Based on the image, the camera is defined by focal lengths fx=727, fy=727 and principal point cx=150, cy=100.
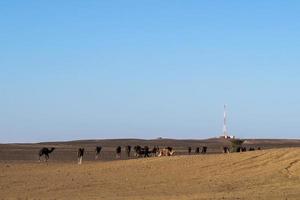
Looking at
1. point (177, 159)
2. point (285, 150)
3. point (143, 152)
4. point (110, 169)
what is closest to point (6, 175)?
point (110, 169)

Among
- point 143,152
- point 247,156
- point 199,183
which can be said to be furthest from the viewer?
point 143,152

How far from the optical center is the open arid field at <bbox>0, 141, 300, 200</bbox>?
24.7 meters

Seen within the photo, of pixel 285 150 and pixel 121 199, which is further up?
pixel 285 150

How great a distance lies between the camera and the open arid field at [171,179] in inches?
974

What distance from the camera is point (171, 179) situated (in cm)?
3066

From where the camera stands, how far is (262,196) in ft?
77.5

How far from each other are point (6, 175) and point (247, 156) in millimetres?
11626

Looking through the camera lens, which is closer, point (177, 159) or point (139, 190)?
point (139, 190)

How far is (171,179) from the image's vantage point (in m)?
30.7

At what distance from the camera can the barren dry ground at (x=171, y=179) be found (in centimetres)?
2474

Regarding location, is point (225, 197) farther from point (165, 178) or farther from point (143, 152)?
point (143, 152)

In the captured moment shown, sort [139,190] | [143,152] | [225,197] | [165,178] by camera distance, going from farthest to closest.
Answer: [143,152], [165,178], [139,190], [225,197]

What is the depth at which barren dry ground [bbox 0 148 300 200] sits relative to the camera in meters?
24.7

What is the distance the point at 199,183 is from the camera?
94.3ft
